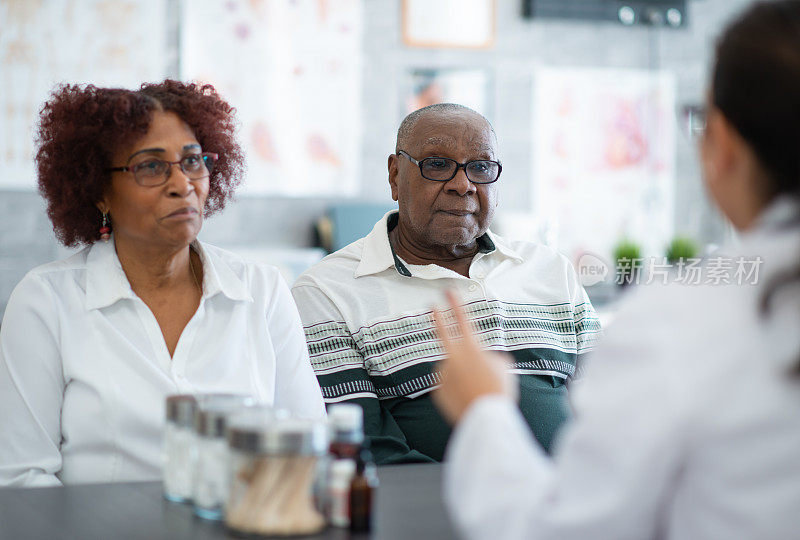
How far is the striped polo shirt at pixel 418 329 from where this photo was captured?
6.42 ft

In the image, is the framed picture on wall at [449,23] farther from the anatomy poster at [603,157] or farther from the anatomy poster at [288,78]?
the anatomy poster at [603,157]

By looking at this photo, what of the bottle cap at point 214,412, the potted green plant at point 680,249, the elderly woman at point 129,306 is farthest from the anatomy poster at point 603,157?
the bottle cap at point 214,412

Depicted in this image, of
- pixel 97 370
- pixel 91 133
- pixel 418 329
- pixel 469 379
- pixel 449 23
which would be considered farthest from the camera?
pixel 449 23

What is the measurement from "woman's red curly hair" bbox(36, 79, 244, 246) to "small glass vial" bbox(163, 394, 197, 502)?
70 cm

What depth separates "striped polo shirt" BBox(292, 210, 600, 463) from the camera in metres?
1.96

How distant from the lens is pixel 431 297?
2.09 m

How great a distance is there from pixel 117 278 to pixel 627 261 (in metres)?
3.36

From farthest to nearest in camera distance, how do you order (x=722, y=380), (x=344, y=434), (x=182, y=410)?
(x=182, y=410), (x=344, y=434), (x=722, y=380)

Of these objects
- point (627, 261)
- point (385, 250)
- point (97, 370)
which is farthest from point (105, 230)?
point (627, 261)

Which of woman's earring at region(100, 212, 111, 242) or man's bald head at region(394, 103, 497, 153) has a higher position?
man's bald head at region(394, 103, 497, 153)

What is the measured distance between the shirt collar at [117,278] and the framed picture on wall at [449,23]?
3303 mm

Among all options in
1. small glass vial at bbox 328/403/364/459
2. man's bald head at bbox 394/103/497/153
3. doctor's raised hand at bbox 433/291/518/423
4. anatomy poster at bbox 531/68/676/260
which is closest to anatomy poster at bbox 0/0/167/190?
anatomy poster at bbox 531/68/676/260

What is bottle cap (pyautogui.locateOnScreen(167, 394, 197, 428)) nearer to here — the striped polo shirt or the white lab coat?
the white lab coat
